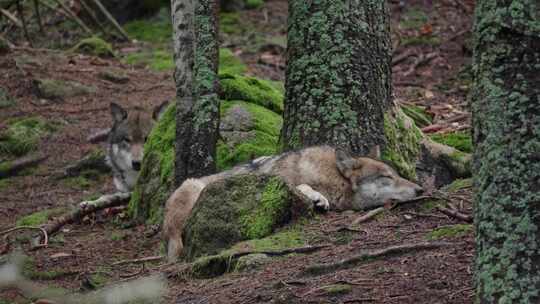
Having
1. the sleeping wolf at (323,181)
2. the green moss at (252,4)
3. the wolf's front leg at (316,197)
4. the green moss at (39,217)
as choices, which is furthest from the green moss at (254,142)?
the green moss at (252,4)

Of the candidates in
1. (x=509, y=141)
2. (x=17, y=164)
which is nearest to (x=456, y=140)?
(x=509, y=141)

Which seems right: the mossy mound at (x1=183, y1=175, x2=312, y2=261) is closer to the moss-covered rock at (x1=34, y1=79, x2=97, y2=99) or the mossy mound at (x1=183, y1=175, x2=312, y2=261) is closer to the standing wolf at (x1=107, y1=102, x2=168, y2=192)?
the standing wolf at (x1=107, y1=102, x2=168, y2=192)

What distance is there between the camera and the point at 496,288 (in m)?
4.08

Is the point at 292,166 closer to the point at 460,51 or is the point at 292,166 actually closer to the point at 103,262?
the point at 103,262

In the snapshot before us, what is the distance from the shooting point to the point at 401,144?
9.10m

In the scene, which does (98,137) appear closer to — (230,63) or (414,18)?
(230,63)

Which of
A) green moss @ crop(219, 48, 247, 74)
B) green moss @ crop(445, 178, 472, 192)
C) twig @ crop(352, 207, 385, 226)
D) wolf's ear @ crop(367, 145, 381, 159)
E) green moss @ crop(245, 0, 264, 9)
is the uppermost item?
green moss @ crop(245, 0, 264, 9)

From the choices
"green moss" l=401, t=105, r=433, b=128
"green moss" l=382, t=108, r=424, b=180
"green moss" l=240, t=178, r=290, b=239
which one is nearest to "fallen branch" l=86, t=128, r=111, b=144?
"green moss" l=401, t=105, r=433, b=128

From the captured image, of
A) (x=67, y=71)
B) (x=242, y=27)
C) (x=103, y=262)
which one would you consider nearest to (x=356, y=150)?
(x=103, y=262)

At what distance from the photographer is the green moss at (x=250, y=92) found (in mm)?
10930

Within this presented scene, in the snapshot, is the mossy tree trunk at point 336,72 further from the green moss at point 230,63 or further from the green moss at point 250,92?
the green moss at point 230,63

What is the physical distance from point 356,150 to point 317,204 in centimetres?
80

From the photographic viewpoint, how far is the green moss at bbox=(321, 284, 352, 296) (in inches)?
215

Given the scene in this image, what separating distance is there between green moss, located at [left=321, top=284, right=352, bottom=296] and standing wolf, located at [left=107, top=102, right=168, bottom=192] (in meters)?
6.80
